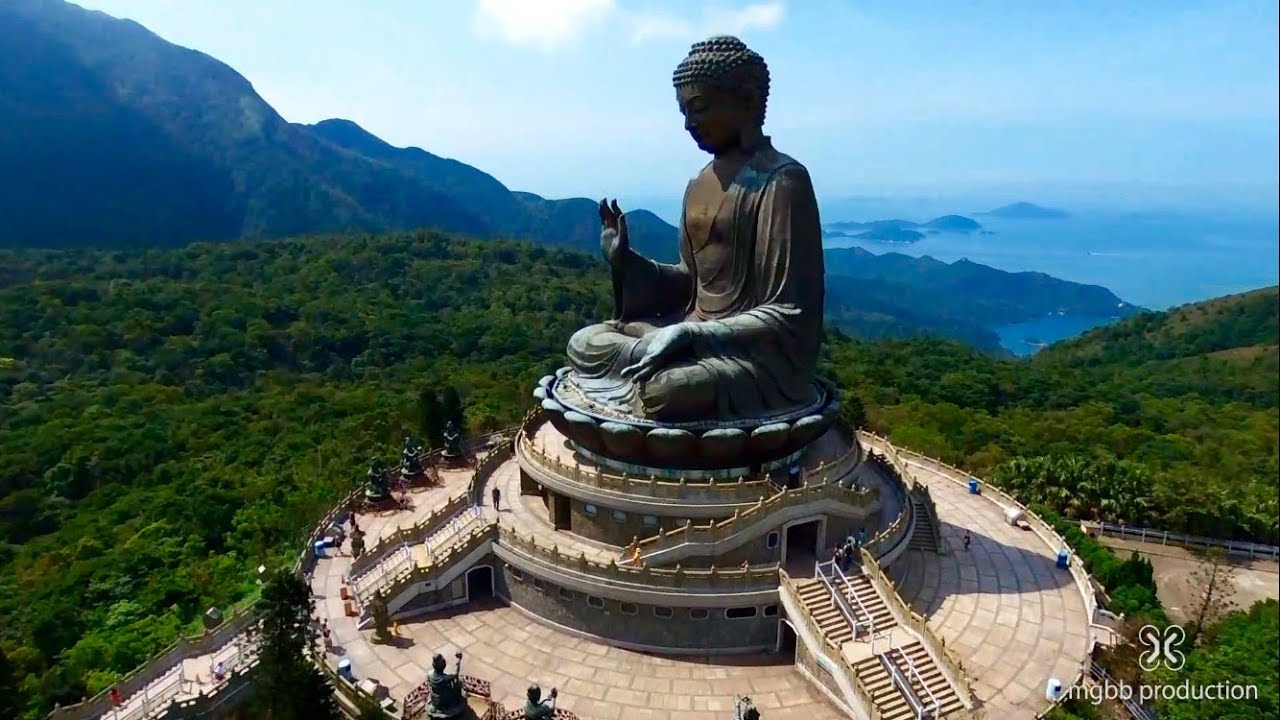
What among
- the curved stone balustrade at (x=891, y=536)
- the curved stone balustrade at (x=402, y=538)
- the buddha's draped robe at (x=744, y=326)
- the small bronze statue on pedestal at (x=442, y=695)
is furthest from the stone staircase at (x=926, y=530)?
the small bronze statue on pedestal at (x=442, y=695)

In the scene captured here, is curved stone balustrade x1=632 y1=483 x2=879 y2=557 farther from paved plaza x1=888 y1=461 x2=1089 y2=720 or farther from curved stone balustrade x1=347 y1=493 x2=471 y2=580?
curved stone balustrade x1=347 y1=493 x2=471 y2=580

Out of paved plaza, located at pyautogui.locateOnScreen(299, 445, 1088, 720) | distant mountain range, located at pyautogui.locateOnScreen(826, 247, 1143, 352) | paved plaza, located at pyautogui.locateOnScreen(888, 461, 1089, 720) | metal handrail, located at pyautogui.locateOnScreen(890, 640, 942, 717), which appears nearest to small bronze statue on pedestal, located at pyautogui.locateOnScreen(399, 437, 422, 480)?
paved plaza, located at pyautogui.locateOnScreen(299, 445, 1088, 720)

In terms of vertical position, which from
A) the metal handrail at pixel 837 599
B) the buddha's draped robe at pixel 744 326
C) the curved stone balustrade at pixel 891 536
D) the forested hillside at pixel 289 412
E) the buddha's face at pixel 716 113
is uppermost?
the buddha's face at pixel 716 113

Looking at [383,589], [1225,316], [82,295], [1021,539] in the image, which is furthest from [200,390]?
[1225,316]


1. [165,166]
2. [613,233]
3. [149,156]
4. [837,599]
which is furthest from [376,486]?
[149,156]

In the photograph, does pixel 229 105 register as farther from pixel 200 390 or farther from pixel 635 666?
pixel 635 666

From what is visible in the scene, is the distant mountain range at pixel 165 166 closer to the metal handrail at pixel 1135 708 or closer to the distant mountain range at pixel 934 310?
the distant mountain range at pixel 934 310
